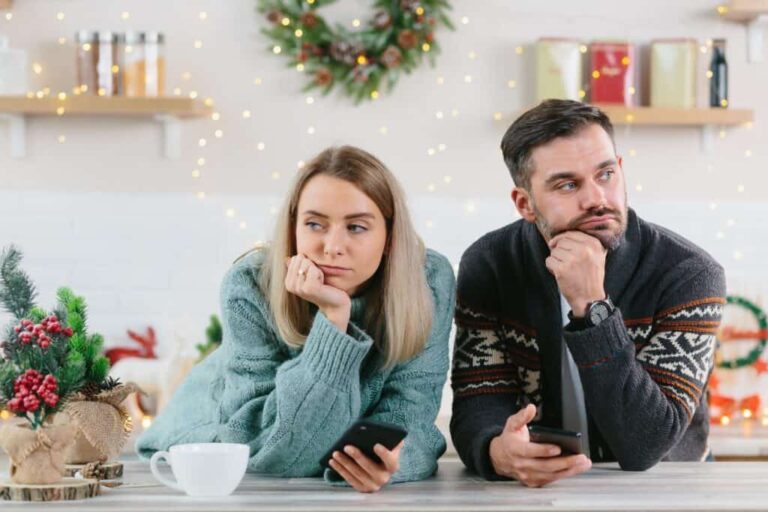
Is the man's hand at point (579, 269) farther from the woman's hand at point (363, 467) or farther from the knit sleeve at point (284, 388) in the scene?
the woman's hand at point (363, 467)

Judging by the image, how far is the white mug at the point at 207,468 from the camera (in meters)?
1.48

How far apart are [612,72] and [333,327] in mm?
2325

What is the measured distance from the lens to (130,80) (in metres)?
3.70

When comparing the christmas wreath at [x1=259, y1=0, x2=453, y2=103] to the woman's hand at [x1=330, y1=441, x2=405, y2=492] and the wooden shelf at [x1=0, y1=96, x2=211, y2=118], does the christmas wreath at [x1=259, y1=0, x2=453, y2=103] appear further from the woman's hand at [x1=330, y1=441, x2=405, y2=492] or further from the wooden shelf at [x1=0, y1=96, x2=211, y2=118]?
the woman's hand at [x1=330, y1=441, x2=405, y2=492]

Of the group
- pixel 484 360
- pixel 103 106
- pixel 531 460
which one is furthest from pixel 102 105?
pixel 531 460

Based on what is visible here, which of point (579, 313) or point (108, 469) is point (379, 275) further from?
point (108, 469)

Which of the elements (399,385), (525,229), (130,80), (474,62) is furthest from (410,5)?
(399,385)

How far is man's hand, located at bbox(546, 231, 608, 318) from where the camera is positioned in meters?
1.84

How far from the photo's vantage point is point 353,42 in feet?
12.5

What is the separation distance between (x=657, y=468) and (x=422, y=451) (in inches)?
15.1

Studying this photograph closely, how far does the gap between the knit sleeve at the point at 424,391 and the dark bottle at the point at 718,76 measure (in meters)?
2.20

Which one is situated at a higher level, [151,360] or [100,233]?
[100,233]

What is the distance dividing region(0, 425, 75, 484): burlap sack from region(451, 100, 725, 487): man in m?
0.62

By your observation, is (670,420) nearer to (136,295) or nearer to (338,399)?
(338,399)
